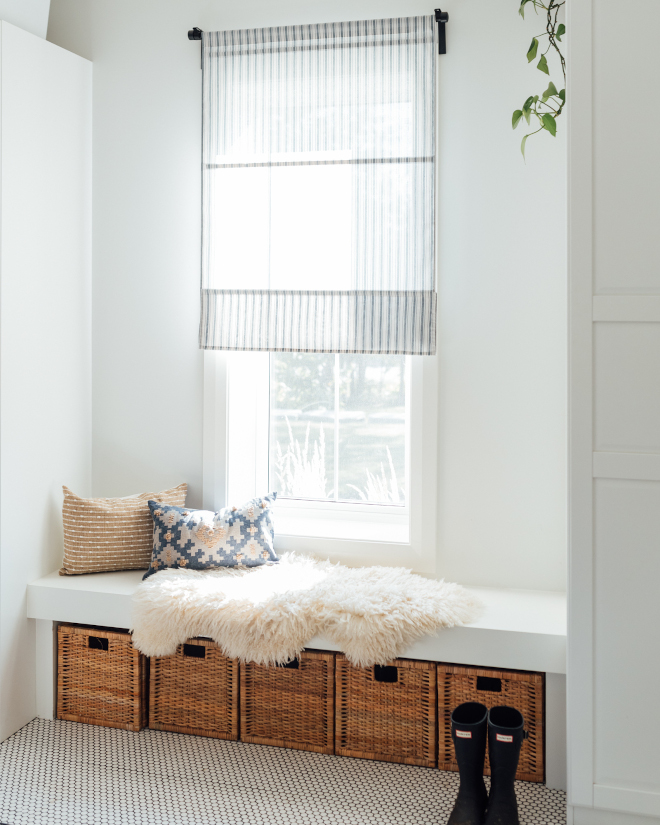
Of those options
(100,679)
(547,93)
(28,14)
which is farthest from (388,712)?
(28,14)

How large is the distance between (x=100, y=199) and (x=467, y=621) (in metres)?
2.05

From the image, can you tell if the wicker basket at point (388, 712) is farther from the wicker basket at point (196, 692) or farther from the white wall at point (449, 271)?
the white wall at point (449, 271)

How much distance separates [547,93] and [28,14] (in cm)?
178

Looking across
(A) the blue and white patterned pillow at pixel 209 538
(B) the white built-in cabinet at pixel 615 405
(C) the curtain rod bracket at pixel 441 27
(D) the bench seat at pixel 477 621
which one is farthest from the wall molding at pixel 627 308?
(A) the blue and white patterned pillow at pixel 209 538

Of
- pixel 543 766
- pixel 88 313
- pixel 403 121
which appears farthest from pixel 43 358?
pixel 543 766

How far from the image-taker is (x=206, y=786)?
6.78 ft

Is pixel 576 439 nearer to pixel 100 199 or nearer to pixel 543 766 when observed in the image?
pixel 543 766

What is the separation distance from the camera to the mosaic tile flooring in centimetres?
193

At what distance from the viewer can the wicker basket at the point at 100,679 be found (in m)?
2.37

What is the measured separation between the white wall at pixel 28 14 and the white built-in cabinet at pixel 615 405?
1.81 m

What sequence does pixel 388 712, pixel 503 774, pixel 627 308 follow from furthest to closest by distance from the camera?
1. pixel 388 712
2. pixel 503 774
3. pixel 627 308

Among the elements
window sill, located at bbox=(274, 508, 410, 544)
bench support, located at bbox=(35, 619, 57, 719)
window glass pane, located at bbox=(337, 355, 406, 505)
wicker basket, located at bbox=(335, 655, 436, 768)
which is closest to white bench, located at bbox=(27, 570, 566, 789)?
bench support, located at bbox=(35, 619, 57, 719)

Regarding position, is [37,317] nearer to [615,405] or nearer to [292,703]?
[292,703]

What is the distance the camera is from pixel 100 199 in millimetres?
2744
